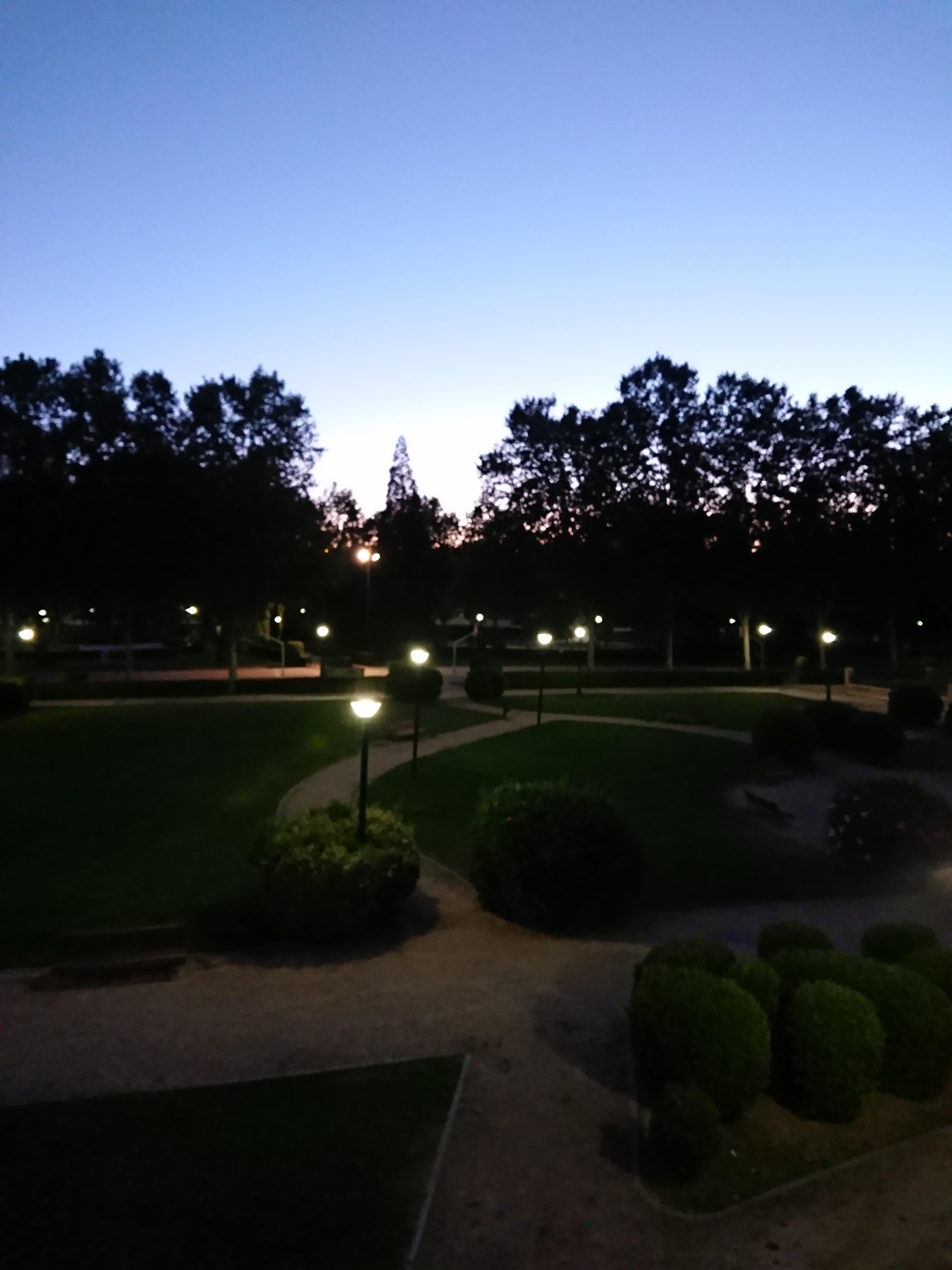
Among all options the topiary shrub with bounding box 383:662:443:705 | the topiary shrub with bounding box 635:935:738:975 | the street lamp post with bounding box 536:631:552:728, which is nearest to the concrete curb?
the topiary shrub with bounding box 635:935:738:975

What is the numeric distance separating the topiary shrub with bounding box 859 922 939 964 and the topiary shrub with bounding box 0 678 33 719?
26494 mm

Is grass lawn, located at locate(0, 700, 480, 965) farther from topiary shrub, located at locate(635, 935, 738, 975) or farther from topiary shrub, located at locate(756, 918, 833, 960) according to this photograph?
topiary shrub, located at locate(756, 918, 833, 960)

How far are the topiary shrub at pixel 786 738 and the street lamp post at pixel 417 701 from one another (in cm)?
702

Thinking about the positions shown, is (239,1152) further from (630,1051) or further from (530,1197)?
(630,1051)

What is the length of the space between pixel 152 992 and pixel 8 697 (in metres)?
23.0

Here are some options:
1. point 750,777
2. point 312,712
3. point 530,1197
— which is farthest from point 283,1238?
point 312,712

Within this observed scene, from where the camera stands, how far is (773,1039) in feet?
22.1

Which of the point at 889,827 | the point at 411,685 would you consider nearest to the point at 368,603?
the point at 411,685

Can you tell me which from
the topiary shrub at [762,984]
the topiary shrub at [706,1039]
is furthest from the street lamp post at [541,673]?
the topiary shrub at [706,1039]

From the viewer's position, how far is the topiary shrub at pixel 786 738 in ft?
72.6

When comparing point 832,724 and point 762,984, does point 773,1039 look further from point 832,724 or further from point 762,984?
point 832,724

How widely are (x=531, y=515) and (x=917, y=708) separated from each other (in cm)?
2949

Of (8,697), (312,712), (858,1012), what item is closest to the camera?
(858,1012)

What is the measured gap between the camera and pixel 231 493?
3991cm
